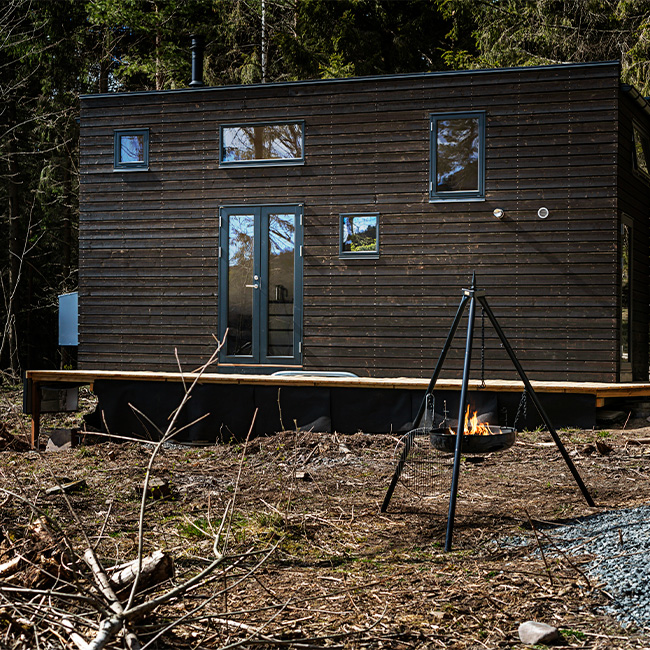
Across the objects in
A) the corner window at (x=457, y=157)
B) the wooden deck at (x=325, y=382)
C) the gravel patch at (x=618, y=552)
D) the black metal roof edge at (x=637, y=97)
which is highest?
the black metal roof edge at (x=637, y=97)

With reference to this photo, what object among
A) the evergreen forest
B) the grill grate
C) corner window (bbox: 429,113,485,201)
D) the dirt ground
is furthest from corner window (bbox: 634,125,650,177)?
the evergreen forest

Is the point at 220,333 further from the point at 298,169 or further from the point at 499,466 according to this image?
the point at 499,466

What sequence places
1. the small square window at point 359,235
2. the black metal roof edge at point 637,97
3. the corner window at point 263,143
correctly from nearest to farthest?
the black metal roof edge at point 637,97, the small square window at point 359,235, the corner window at point 263,143

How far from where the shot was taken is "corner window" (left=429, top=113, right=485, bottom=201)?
9.71 m

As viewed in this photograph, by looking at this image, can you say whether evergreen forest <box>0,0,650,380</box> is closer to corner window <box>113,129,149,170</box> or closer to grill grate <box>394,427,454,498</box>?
corner window <box>113,129,149,170</box>

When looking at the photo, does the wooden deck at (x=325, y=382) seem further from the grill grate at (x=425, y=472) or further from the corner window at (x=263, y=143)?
the corner window at (x=263, y=143)

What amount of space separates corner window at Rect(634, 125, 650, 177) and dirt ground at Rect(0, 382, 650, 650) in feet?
12.8

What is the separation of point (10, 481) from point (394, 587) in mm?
3795

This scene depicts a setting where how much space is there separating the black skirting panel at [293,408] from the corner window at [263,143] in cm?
308

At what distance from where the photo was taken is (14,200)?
59.9ft

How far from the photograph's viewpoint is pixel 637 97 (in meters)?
9.62

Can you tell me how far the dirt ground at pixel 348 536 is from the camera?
10.0 ft

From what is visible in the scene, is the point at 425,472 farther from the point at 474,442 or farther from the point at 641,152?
the point at 641,152

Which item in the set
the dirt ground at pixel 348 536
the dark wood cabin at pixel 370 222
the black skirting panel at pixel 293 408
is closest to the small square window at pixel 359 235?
the dark wood cabin at pixel 370 222
